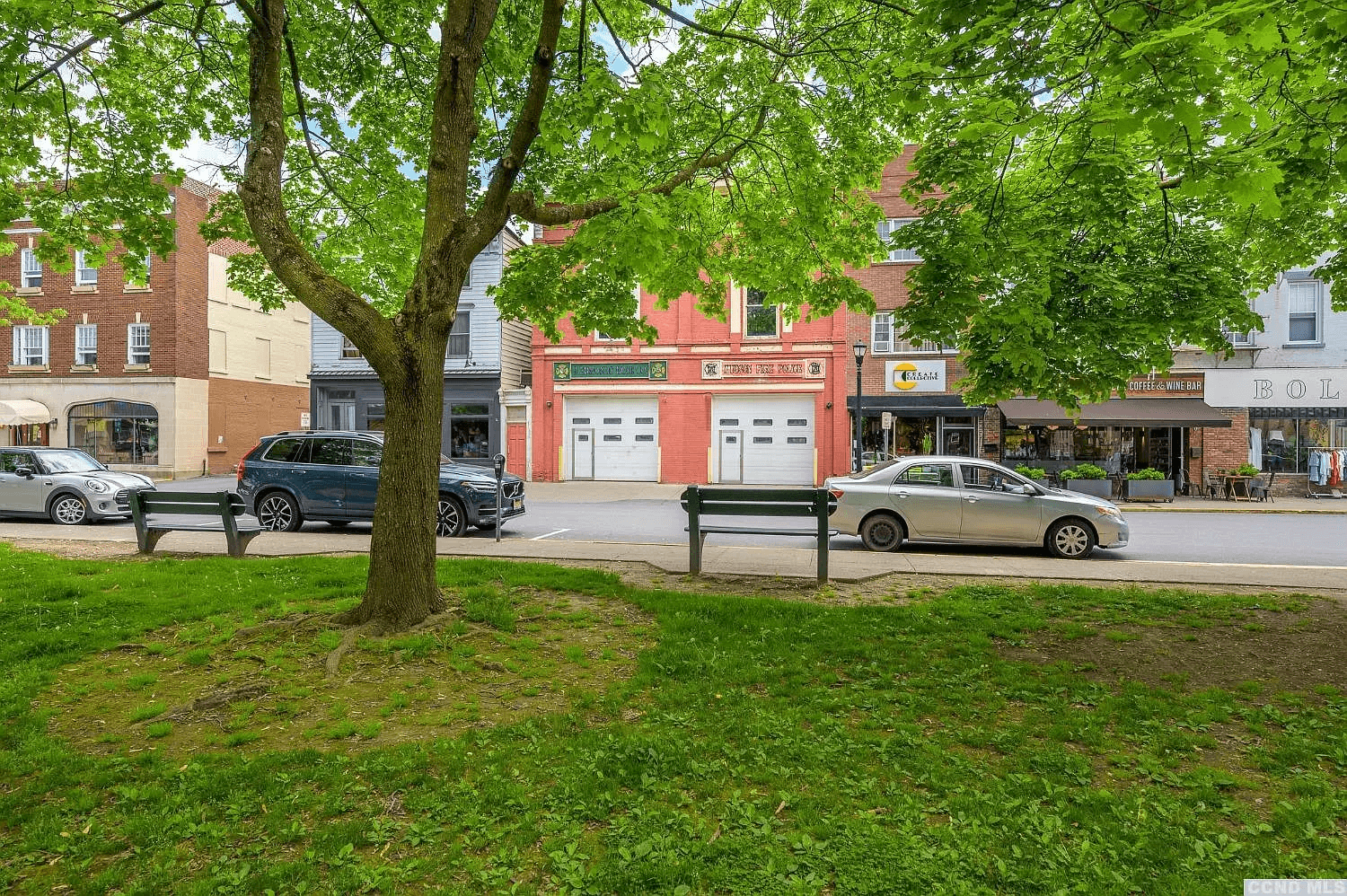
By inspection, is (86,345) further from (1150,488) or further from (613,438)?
(1150,488)

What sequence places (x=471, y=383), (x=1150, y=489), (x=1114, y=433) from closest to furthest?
1. (x=1150, y=489)
2. (x=1114, y=433)
3. (x=471, y=383)

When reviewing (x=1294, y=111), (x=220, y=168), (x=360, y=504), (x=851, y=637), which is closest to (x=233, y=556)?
(x=360, y=504)

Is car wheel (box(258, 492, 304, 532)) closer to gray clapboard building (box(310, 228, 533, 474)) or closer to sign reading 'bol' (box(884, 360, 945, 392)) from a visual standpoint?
gray clapboard building (box(310, 228, 533, 474))

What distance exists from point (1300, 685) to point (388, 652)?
634cm

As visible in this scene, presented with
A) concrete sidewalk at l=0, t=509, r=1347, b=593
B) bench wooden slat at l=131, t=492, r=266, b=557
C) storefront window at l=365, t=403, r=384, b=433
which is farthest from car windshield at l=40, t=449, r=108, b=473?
storefront window at l=365, t=403, r=384, b=433

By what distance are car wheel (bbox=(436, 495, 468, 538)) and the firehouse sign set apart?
47.6 feet

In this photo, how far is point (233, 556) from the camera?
878cm

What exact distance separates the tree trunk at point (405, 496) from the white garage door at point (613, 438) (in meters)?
19.7

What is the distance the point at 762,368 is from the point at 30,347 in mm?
31477

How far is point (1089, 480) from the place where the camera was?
762 inches

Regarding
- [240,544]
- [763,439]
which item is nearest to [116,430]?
[240,544]

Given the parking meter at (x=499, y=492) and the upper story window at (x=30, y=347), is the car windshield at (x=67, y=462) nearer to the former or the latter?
the parking meter at (x=499, y=492)

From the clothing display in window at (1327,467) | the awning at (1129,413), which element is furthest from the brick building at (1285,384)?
the awning at (1129,413)

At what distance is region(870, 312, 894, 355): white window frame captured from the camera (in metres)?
23.8
